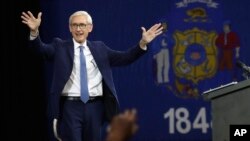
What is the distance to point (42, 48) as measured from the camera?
16.3ft

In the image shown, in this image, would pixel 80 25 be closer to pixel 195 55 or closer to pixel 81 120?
pixel 81 120

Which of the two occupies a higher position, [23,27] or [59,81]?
[23,27]

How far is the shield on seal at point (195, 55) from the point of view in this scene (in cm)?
754

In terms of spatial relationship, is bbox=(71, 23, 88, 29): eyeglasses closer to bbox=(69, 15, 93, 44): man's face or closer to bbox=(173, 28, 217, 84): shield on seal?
bbox=(69, 15, 93, 44): man's face

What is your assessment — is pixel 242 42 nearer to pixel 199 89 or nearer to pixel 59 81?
pixel 199 89

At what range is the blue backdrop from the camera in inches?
292

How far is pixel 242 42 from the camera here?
24.8 feet

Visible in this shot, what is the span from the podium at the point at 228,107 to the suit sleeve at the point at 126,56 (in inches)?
23.2

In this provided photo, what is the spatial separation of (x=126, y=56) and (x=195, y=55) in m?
2.67

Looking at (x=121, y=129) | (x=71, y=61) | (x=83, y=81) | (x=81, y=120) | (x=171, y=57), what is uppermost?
(x=171, y=57)

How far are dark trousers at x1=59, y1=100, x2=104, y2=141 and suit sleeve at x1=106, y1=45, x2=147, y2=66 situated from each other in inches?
13.3

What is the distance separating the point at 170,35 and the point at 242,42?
2.64 ft

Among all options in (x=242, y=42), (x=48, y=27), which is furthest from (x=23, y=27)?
(x=242, y=42)

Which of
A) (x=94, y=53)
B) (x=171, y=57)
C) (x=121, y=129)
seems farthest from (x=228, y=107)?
(x=121, y=129)
